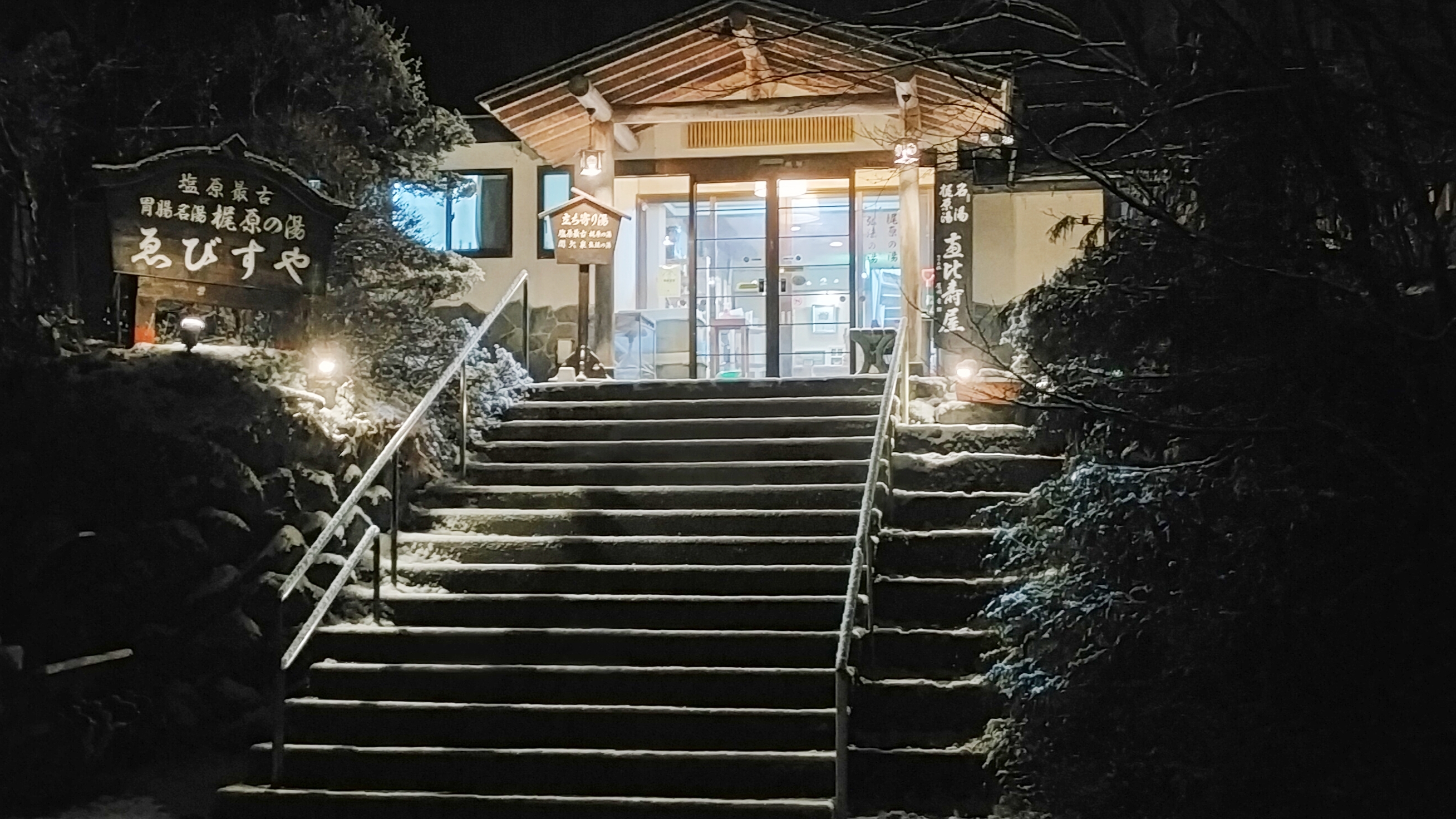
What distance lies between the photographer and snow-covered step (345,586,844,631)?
26.1ft

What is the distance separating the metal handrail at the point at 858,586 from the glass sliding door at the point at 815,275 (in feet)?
17.3

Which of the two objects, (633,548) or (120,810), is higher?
(633,548)

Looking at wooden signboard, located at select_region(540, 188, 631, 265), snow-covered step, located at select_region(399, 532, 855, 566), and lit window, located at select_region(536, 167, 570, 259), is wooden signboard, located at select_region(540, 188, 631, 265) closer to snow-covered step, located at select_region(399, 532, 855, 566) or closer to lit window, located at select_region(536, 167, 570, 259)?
lit window, located at select_region(536, 167, 570, 259)

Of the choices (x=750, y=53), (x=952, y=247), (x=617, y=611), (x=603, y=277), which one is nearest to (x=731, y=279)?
(x=603, y=277)

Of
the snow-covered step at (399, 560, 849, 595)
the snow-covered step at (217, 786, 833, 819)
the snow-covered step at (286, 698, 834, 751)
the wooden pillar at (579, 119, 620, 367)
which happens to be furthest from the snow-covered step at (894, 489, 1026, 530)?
the wooden pillar at (579, 119, 620, 367)

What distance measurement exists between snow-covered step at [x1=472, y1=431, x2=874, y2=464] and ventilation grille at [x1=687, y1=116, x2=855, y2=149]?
562 cm

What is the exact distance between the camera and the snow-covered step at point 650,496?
9203 mm

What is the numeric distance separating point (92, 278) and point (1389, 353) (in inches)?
457

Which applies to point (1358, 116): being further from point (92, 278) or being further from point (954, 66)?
point (92, 278)

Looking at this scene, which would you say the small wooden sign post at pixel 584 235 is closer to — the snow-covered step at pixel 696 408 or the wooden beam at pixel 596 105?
the wooden beam at pixel 596 105

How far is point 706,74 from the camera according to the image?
13.9 meters

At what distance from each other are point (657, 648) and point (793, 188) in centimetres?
870

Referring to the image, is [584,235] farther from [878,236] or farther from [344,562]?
[344,562]

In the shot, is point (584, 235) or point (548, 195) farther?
point (548, 195)
